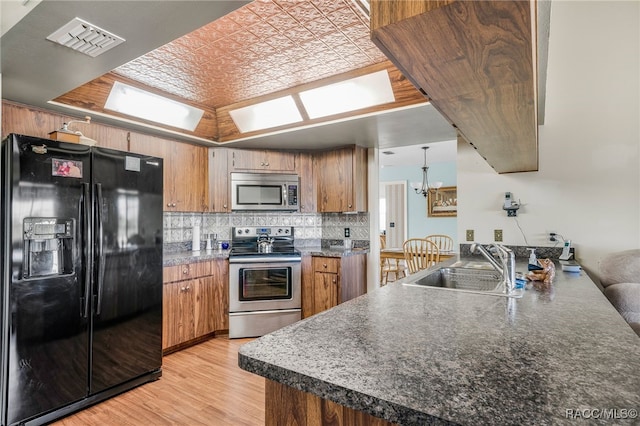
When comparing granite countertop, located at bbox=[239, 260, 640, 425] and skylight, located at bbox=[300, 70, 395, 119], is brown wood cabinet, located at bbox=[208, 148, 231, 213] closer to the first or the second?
skylight, located at bbox=[300, 70, 395, 119]

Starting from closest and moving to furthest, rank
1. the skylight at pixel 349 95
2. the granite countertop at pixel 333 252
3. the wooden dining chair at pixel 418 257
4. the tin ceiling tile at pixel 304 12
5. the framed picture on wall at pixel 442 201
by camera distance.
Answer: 1. the tin ceiling tile at pixel 304 12
2. the skylight at pixel 349 95
3. the granite countertop at pixel 333 252
4. the wooden dining chair at pixel 418 257
5. the framed picture on wall at pixel 442 201

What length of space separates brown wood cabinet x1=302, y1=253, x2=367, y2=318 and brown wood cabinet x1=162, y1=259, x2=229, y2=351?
85 centimetres

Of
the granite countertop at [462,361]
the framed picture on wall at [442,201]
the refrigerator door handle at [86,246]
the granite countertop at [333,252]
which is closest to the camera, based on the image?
the granite countertop at [462,361]

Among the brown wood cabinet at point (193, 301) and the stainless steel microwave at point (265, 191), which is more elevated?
the stainless steel microwave at point (265, 191)

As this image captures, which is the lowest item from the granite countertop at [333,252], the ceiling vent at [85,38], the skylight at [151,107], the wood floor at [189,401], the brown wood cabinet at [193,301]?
the wood floor at [189,401]

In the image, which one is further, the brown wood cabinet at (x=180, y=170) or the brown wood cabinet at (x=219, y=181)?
the brown wood cabinet at (x=219, y=181)

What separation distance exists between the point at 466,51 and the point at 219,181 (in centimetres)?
330

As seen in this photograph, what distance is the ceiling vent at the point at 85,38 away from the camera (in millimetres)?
1497

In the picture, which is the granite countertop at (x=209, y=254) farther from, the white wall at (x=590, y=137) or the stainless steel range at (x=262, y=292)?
the white wall at (x=590, y=137)

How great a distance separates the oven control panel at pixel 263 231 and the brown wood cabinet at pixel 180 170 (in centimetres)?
54

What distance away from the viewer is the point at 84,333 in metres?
2.18

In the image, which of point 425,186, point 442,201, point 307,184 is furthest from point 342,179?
point 442,201

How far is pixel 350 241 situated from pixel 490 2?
358 centimetres

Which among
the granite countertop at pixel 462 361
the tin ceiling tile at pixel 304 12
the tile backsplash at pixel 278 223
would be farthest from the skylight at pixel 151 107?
the granite countertop at pixel 462 361
